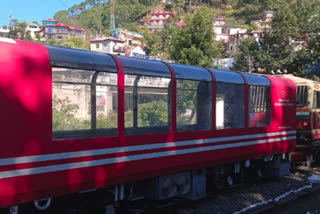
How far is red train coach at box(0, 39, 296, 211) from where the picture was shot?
3.82 meters

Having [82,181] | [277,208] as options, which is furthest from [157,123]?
[277,208]

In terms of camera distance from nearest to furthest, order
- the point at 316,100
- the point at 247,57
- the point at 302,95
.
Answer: the point at 302,95 < the point at 316,100 < the point at 247,57

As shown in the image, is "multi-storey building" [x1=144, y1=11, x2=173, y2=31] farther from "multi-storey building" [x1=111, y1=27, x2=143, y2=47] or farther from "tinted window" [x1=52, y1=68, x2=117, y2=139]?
"tinted window" [x1=52, y1=68, x2=117, y2=139]

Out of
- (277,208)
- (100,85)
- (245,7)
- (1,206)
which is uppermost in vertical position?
(245,7)

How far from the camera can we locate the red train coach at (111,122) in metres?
3.82

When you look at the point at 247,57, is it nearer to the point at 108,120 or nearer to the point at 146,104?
the point at 146,104

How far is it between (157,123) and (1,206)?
2.67 meters

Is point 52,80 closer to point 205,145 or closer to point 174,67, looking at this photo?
point 174,67

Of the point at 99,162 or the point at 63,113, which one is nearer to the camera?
the point at 63,113

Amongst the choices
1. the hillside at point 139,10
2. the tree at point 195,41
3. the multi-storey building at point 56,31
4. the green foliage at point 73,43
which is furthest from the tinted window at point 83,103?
the hillside at point 139,10

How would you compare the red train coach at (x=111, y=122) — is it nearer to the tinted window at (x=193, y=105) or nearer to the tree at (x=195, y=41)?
the tinted window at (x=193, y=105)

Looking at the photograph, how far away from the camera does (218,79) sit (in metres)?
6.88

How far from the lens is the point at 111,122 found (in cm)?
491

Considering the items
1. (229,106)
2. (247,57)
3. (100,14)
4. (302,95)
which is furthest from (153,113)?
(100,14)
